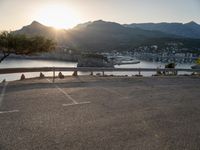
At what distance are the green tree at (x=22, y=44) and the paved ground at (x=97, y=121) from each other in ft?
37.6

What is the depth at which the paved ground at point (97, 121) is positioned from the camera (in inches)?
236

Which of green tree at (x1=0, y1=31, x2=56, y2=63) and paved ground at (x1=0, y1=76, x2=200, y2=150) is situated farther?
green tree at (x1=0, y1=31, x2=56, y2=63)

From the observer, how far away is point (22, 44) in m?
23.0

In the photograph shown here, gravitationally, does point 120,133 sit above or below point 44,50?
below

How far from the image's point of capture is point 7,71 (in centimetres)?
1700

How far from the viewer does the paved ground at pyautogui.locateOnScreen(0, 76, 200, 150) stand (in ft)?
19.6

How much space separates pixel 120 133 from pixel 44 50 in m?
19.3

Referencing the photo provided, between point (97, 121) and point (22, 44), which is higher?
point (22, 44)

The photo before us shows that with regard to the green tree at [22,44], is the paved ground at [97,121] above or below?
below

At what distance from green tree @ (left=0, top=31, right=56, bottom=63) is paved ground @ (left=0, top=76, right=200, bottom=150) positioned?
37.6 feet

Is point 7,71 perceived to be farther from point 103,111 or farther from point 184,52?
point 184,52

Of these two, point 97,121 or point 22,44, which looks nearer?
point 97,121

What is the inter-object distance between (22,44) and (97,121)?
1708cm

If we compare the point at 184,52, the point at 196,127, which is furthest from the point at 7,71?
the point at 184,52
